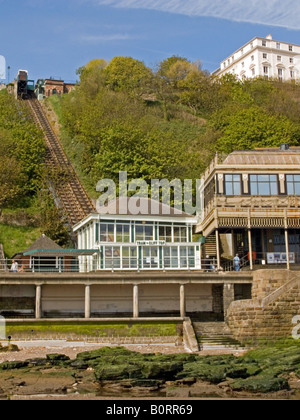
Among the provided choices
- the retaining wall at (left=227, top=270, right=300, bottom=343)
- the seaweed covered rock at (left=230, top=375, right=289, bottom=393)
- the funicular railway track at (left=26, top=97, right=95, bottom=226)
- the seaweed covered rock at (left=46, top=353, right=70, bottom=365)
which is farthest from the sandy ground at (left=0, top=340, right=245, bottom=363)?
the funicular railway track at (left=26, top=97, right=95, bottom=226)

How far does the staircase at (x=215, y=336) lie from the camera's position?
99.6 feet

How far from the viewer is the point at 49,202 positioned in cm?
5356

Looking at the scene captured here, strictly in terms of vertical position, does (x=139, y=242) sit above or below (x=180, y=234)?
below

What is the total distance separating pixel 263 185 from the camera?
134ft

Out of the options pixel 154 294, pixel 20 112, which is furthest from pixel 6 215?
pixel 20 112

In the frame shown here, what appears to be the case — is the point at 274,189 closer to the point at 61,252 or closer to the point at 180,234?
the point at 180,234

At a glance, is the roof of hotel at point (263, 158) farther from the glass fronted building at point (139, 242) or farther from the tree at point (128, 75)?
the tree at point (128, 75)

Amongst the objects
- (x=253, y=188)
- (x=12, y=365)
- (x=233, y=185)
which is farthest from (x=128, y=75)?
(x=12, y=365)

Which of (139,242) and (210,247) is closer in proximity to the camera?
(139,242)

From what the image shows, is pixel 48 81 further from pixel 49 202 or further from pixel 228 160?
Result: pixel 228 160

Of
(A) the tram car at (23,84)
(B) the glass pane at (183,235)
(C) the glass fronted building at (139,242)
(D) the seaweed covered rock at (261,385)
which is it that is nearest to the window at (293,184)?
(C) the glass fronted building at (139,242)

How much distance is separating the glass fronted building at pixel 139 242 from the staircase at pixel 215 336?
17.7 feet

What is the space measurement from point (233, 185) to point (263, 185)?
1.97 meters
